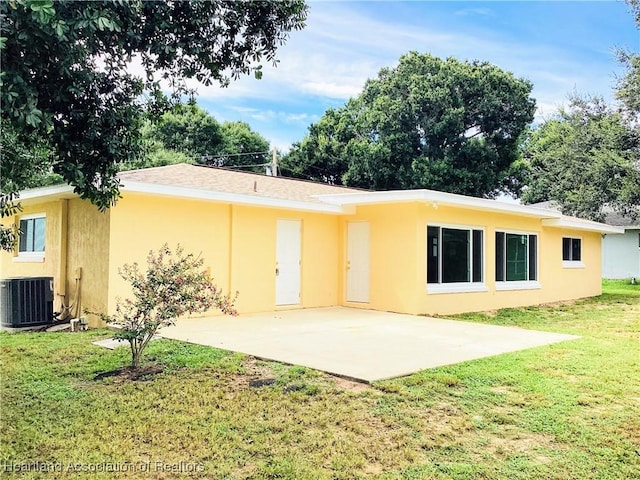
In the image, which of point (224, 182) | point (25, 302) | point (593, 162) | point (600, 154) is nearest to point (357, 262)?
point (224, 182)

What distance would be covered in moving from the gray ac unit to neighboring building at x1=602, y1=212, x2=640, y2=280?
2647 cm

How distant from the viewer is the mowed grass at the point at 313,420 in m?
3.90

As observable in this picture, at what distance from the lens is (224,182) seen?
13.4m

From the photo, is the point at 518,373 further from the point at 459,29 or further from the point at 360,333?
the point at 459,29

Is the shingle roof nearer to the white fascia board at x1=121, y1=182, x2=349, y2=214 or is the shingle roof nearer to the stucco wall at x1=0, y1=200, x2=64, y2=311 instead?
the white fascia board at x1=121, y1=182, x2=349, y2=214

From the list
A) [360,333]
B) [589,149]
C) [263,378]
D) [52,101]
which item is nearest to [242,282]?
[360,333]

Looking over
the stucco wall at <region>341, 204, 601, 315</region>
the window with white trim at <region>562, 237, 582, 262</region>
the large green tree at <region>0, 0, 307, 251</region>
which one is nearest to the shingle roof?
the stucco wall at <region>341, 204, 601, 315</region>

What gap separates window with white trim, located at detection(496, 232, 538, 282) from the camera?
14.7 meters

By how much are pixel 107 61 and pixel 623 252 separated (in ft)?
94.5

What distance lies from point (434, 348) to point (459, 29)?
715cm

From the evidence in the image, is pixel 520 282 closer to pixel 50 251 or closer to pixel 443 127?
pixel 50 251

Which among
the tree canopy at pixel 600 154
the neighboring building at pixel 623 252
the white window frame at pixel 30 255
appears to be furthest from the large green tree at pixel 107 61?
the neighboring building at pixel 623 252

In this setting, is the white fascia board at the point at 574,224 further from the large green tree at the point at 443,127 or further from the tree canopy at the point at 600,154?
the large green tree at the point at 443,127

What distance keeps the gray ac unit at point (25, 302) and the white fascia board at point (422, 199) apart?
660 cm
